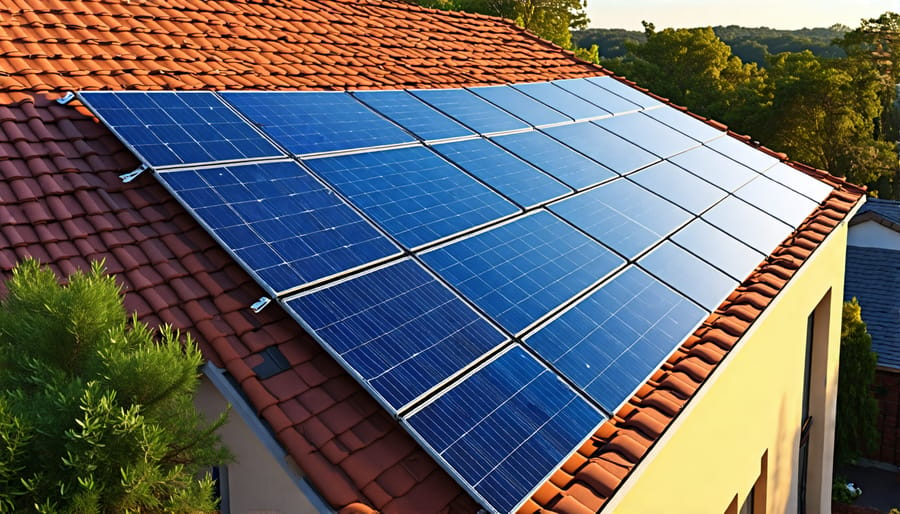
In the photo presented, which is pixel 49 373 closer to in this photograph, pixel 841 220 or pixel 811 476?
pixel 841 220

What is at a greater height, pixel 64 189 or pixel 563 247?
pixel 64 189

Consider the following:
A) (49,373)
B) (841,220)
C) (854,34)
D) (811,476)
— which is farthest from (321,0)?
(854,34)

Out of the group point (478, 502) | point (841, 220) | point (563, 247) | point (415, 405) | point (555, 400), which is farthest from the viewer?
point (841, 220)

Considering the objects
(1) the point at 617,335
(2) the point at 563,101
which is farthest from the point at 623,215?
(2) the point at 563,101

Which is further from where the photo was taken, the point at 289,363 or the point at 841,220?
the point at 841,220

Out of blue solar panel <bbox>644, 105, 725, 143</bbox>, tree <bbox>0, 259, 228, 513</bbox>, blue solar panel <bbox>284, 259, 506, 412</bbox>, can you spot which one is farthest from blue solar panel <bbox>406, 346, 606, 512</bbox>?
blue solar panel <bbox>644, 105, 725, 143</bbox>

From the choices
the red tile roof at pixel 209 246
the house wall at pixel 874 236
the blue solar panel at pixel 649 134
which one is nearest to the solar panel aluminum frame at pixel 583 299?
the red tile roof at pixel 209 246

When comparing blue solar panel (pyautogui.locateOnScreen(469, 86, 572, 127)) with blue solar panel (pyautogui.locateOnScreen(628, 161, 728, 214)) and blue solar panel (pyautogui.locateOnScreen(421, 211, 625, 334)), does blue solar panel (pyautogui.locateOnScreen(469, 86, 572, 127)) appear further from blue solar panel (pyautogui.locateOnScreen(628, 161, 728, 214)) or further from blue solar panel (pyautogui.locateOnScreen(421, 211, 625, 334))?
blue solar panel (pyautogui.locateOnScreen(421, 211, 625, 334))

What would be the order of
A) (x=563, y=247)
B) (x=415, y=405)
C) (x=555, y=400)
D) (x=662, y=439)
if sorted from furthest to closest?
(x=563, y=247) < (x=662, y=439) < (x=555, y=400) < (x=415, y=405)
